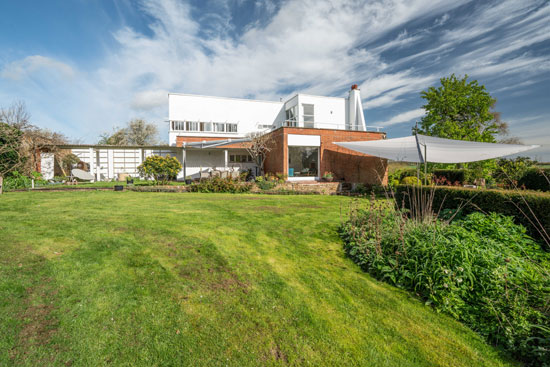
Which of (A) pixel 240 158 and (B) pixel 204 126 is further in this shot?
(B) pixel 204 126

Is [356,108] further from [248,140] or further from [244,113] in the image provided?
[248,140]

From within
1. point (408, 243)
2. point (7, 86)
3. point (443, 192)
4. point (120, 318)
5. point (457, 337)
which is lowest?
point (457, 337)

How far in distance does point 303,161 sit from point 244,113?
9864 mm

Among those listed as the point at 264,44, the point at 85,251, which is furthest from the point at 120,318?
the point at 264,44

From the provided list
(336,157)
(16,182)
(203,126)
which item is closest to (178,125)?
(203,126)

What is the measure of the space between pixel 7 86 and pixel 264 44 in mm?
→ 14530

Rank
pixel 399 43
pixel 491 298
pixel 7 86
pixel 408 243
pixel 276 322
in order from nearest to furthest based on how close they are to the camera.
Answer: pixel 276 322 → pixel 491 298 → pixel 408 243 → pixel 399 43 → pixel 7 86

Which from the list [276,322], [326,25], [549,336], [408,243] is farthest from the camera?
[326,25]

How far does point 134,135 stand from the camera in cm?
3475

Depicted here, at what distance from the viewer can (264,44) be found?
12.4 meters

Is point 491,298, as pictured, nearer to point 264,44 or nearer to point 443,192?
point 443,192

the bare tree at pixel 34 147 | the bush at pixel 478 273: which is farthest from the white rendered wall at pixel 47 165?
the bush at pixel 478 273

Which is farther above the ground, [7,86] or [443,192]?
[7,86]

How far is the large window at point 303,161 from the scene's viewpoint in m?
15.2
